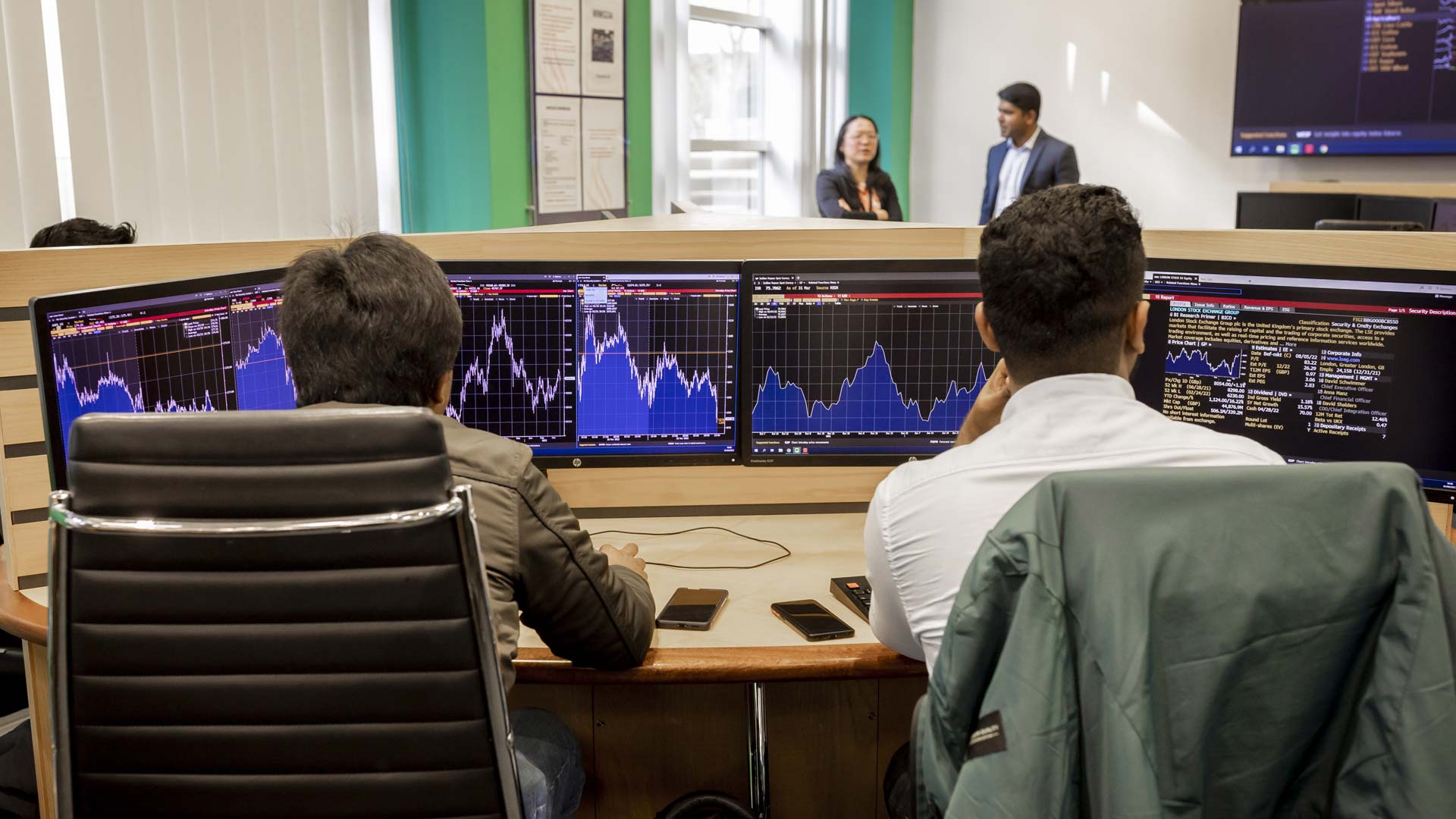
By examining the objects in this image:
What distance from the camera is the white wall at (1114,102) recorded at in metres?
5.98

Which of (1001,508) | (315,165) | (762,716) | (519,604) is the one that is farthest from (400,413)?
(315,165)

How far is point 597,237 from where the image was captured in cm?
206

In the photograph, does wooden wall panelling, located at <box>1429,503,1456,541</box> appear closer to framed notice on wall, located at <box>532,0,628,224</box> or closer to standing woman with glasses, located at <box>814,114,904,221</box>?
framed notice on wall, located at <box>532,0,628,224</box>

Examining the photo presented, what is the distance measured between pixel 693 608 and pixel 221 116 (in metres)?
2.87

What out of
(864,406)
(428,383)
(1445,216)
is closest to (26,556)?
(428,383)

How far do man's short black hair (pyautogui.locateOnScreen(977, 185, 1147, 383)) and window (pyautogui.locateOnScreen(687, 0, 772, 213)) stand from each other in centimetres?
484

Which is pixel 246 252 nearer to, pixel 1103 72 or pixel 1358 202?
pixel 1358 202

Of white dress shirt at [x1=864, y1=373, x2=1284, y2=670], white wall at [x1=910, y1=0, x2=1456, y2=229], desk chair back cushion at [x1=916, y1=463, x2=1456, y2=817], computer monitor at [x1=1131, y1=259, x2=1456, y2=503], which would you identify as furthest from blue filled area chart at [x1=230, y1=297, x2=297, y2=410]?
white wall at [x1=910, y1=0, x2=1456, y2=229]

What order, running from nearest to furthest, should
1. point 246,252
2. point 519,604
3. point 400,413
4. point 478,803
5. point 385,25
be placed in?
point 400,413 < point 478,803 < point 519,604 < point 246,252 < point 385,25

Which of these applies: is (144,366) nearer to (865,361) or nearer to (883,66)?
(865,361)

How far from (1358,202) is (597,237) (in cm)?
333

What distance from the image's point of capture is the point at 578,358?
76.9 inches

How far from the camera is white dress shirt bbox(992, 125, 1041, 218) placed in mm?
6059

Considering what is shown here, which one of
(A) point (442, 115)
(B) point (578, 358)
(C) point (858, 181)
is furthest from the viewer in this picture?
(C) point (858, 181)
